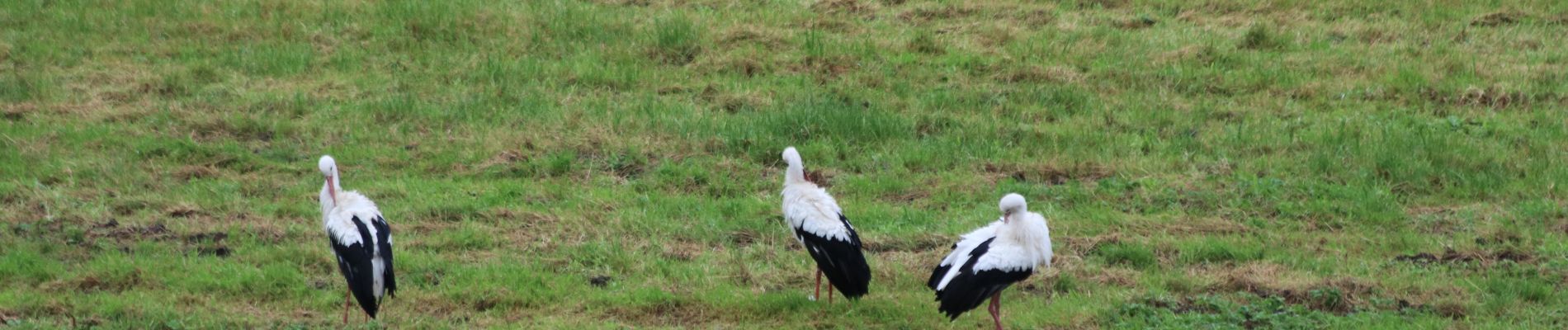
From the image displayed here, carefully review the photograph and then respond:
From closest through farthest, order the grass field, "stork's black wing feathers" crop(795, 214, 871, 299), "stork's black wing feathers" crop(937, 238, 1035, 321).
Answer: "stork's black wing feathers" crop(937, 238, 1035, 321)
"stork's black wing feathers" crop(795, 214, 871, 299)
the grass field

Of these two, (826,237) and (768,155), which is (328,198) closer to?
(826,237)

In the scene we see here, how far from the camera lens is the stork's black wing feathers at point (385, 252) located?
752cm

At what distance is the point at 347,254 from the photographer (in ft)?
24.8

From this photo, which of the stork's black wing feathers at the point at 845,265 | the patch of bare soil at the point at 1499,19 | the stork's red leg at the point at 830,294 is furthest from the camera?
the patch of bare soil at the point at 1499,19

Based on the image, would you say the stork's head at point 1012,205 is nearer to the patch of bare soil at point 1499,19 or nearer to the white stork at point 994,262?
the white stork at point 994,262

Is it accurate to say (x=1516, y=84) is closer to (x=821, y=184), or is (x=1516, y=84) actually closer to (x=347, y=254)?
(x=821, y=184)

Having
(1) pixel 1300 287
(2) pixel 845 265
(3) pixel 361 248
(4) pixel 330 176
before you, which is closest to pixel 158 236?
(4) pixel 330 176

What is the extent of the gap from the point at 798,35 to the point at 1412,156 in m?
5.64

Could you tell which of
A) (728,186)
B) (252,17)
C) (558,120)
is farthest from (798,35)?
(252,17)

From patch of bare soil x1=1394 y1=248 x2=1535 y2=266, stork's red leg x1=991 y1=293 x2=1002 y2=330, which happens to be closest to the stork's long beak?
stork's red leg x1=991 y1=293 x2=1002 y2=330

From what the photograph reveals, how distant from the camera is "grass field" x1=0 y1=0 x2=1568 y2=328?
8.17 m

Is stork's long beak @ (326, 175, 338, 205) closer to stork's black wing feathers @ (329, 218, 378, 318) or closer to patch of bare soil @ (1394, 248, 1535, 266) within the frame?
stork's black wing feathers @ (329, 218, 378, 318)

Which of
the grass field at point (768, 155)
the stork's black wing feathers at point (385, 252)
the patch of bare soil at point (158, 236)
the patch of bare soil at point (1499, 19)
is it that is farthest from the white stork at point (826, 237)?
the patch of bare soil at point (1499, 19)

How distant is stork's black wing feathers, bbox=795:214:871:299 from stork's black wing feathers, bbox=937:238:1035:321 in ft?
1.74
